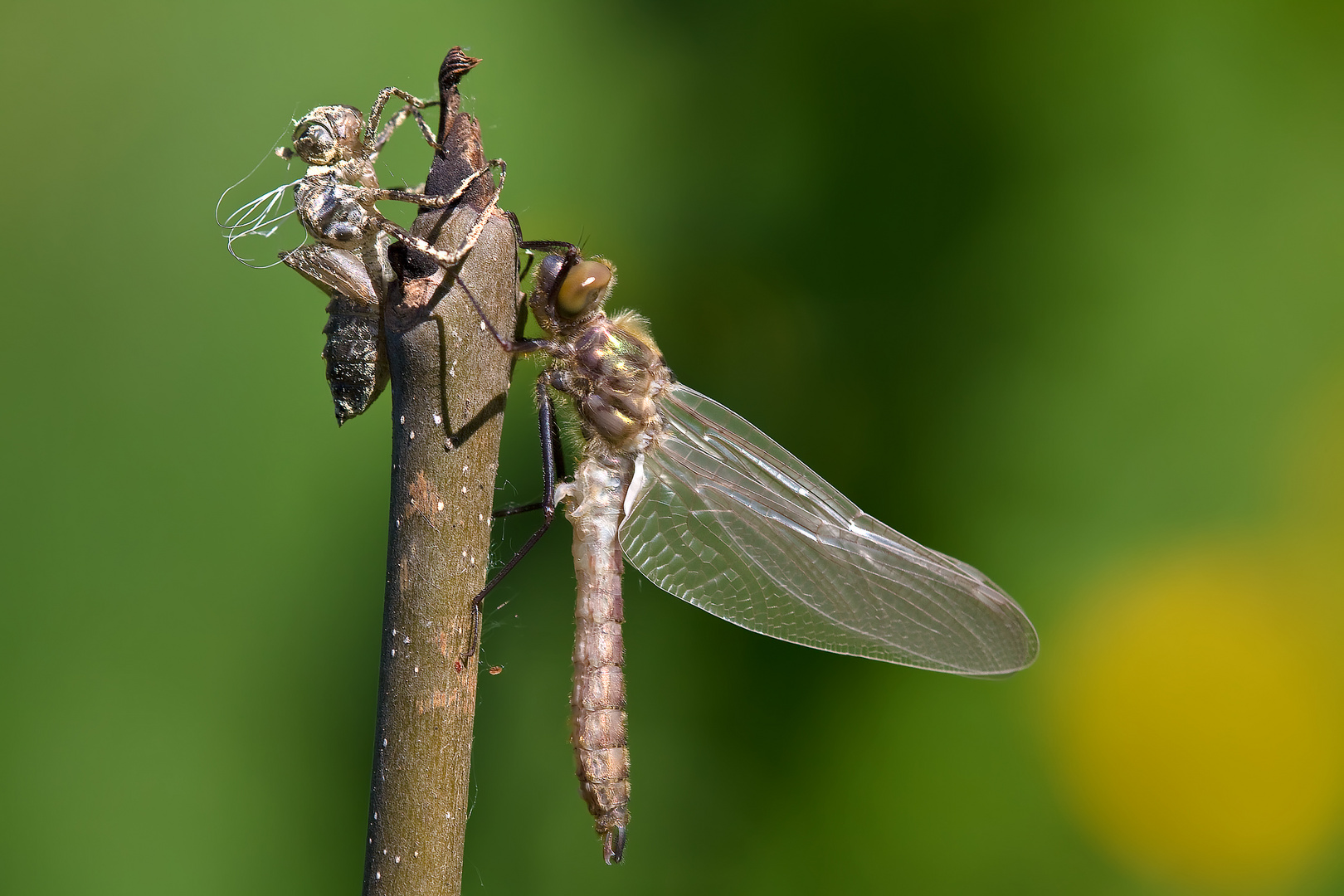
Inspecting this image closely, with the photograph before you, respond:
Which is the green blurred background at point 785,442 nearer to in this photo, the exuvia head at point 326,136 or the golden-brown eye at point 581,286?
the golden-brown eye at point 581,286

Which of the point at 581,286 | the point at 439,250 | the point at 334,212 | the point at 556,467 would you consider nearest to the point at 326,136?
the point at 334,212

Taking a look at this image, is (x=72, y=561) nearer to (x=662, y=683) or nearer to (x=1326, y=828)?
(x=662, y=683)

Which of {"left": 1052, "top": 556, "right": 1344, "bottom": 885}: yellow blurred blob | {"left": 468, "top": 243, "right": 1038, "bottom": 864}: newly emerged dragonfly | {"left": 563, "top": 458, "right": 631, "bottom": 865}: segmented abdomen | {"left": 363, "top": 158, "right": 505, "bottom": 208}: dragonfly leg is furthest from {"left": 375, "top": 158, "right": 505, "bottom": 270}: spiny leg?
{"left": 1052, "top": 556, "right": 1344, "bottom": 885}: yellow blurred blob

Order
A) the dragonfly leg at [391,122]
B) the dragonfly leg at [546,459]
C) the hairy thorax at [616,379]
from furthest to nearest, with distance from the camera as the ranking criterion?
the hairy thorax at [616,379] → the dragonfly leg at [546,459] → the dragonfly leg at [391,122]

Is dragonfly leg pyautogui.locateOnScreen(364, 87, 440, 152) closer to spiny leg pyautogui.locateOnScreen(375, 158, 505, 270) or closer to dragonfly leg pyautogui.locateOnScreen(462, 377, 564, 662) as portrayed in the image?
spiny leg pyautogui.locateOnScreen(375, 158, 505, 270)

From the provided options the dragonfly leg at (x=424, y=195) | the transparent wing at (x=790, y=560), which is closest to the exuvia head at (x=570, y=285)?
the transparent wing at (x=790, y=560)
